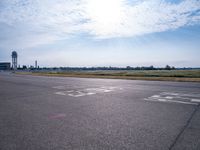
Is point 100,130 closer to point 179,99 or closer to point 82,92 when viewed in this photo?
point 179,99

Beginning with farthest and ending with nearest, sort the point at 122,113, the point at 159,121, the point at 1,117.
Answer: the point at 122,113 → the point at 1,117 → the point at 159,121

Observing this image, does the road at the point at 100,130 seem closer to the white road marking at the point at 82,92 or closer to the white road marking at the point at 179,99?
the white road marking at the point at 179,99

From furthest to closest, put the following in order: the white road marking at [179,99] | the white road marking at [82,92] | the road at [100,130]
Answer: the white road marking at [82,92] → the white road marking at [179,99] → the road at [100,130]

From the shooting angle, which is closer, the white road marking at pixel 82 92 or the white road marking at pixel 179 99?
the white road marking at pixel 179 99

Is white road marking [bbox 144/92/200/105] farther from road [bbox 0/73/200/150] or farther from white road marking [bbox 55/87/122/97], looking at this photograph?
white road marking [bbox 55/87/122/97]

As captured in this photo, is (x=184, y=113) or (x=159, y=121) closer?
(x=159, y=121)

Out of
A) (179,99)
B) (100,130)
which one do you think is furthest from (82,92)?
(100,130)

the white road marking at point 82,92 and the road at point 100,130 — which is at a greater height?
the road at point 100,130

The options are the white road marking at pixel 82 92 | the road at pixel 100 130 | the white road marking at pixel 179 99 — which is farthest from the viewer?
the white road marking at pixel 82 92

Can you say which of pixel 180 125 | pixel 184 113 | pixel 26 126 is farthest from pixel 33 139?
pixel 184 113

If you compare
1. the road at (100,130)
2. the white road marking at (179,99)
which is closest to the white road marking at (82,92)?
the white road marking at (179,99)

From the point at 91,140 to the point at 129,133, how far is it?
96cm

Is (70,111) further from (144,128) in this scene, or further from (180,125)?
(180,125)

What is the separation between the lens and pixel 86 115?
6.11 meters
